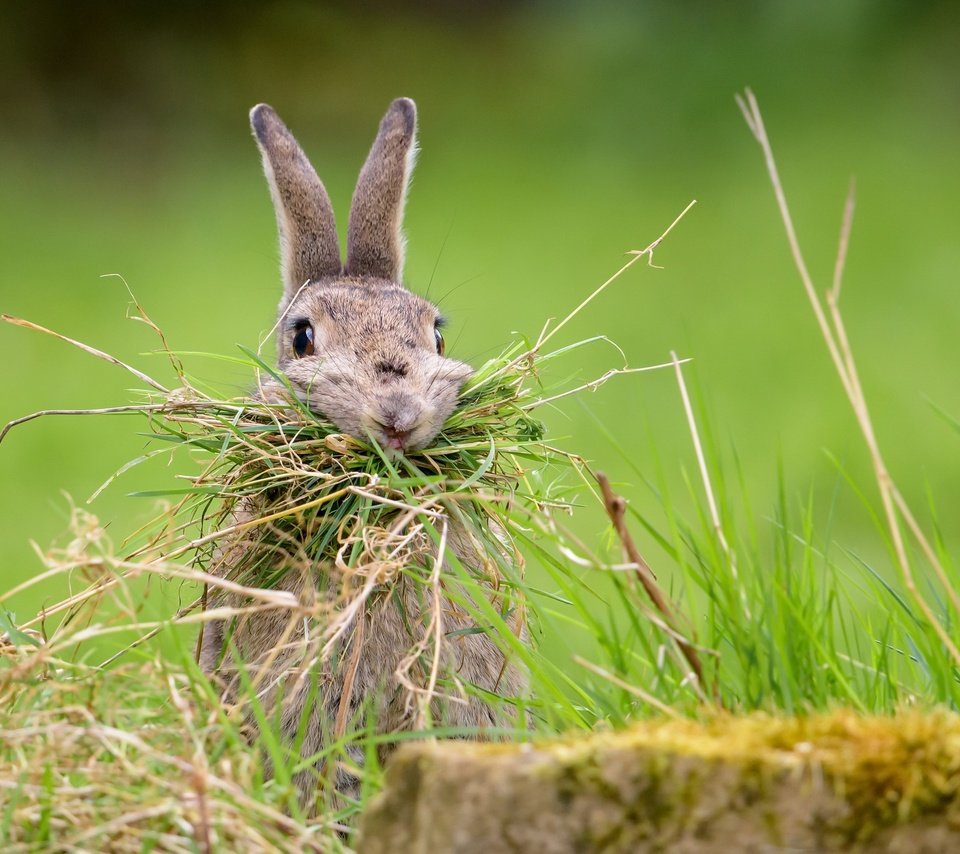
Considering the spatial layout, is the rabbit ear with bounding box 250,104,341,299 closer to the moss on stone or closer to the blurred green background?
the blurred green background

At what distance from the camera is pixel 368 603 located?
2.83 m

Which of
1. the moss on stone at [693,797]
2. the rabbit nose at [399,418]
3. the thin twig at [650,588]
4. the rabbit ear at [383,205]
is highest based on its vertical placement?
the rabbit ear at [383,205]

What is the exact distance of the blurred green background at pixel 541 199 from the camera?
6527 mm

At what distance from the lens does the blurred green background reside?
257 inches

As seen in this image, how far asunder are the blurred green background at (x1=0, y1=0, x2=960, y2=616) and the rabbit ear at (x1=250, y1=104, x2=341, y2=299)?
38.3 inches

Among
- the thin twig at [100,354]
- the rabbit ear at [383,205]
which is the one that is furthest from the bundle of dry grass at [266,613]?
the rabbit ear at [383,205]

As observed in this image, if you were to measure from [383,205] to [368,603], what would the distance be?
60.1 inches

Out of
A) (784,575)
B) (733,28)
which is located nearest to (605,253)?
(733,28)

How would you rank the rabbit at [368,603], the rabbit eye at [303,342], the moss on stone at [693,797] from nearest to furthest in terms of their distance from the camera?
the moss on stone at [693,797], the rabbit at [368,603], the rabbit eye at [303,342]

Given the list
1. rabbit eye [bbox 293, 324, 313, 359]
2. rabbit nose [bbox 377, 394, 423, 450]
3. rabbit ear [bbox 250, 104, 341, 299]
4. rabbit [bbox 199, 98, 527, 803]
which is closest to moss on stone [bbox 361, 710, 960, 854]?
rabbit [bbox 199, 98, 527, 803]

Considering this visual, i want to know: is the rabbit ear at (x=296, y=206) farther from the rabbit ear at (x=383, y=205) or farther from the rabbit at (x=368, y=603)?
the rabbit at (x=368, y=603)

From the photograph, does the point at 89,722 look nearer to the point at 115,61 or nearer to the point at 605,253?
the point at 605,253

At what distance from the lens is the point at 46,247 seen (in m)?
9.33

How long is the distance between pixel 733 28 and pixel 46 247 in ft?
17.9
